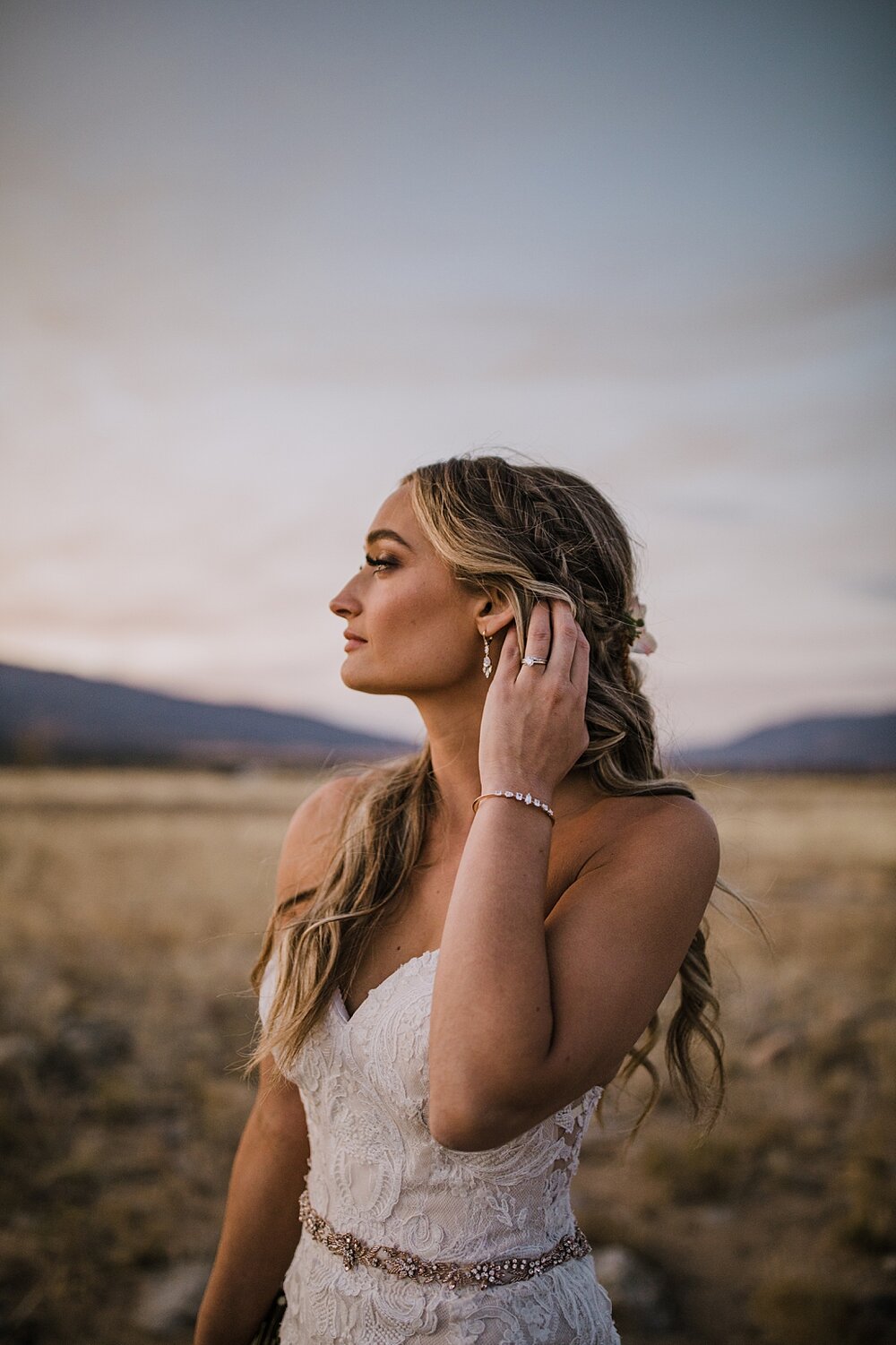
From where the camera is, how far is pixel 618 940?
1684 millimetres

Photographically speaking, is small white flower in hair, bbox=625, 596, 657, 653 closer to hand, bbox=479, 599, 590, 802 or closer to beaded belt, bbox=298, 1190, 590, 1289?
hand, bbox=479, 599, 590, 802

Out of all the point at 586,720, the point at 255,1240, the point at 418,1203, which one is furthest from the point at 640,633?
the point at 255,1240

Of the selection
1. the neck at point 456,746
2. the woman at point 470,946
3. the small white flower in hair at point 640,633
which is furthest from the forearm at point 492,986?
the small white flower in hair at point 640,633

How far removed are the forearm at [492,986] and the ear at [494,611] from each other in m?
0.61

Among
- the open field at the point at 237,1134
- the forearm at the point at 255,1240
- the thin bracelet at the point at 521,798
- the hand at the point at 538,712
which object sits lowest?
the open field at the point at 237,1134

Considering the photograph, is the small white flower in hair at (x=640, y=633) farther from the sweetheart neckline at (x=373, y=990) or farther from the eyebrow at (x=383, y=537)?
the sweetheart neckline at (x=373, y=990)

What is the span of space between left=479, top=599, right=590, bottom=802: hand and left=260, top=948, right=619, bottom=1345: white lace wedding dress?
1.72 feet

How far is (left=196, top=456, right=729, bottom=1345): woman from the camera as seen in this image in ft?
5.36

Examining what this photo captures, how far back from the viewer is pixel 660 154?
654 centimetres

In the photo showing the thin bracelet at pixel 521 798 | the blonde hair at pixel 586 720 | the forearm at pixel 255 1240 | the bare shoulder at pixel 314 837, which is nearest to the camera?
the thin bracelet at pixel 521 798

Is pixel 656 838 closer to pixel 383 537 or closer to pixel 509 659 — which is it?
pixel 509 659

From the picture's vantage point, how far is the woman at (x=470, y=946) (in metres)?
1.63

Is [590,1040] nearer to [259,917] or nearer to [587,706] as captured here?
[587,706]

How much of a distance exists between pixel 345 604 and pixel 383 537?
0.23 m
